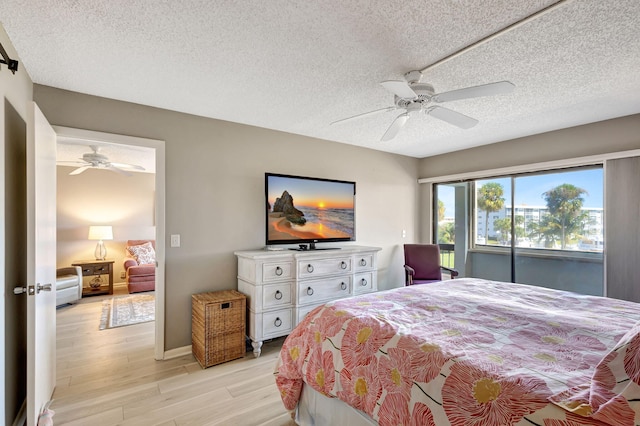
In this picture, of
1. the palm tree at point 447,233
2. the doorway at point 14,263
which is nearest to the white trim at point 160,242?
the doorway at point 14,263

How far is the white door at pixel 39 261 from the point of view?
1.76 metres

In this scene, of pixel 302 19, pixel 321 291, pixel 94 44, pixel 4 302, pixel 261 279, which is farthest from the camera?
pixel 321 291

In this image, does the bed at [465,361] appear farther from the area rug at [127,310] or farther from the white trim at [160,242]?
the area rug at [127,310]

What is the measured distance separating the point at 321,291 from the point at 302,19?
8.32 ft

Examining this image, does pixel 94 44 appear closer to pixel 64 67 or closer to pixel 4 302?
pixel 64 67

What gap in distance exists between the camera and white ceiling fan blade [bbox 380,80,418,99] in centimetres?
181

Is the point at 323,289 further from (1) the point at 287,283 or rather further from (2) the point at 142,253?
(2) the point at 142,253

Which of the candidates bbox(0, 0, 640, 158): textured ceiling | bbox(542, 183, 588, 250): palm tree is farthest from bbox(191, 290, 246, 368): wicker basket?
bbox(542, 183, 588, 250): palm tree

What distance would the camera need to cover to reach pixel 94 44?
73.4 inches

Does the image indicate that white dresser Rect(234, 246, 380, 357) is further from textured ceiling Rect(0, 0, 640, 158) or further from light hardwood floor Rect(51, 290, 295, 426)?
textured ceiling Rect(0, 0, 640, 158)

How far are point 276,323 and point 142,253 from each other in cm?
417

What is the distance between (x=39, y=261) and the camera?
186 cm

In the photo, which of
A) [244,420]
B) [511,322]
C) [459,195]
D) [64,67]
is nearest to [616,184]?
[459,195]

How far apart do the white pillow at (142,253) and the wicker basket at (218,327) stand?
11.5 feet
